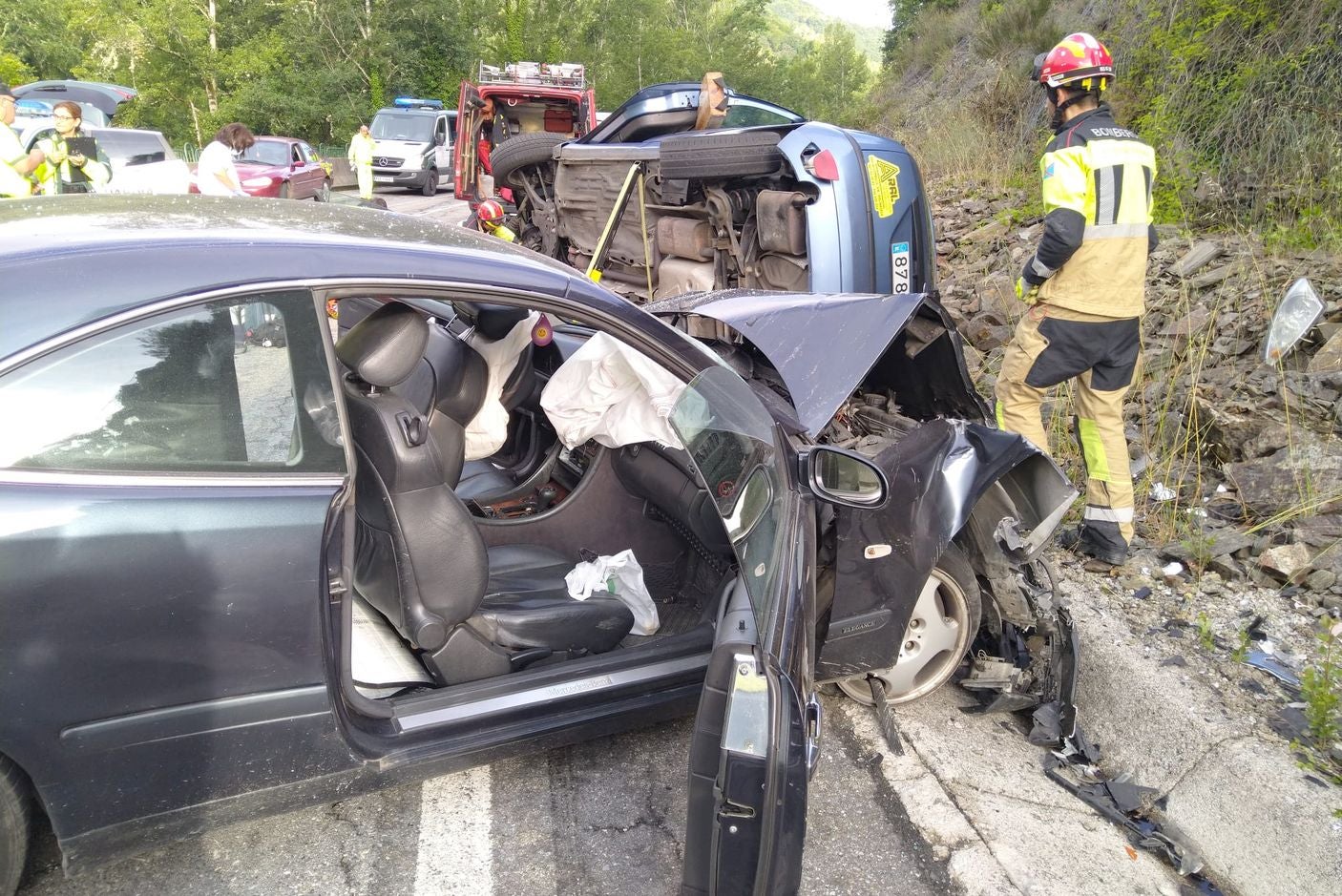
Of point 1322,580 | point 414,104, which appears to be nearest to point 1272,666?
point 1322,580

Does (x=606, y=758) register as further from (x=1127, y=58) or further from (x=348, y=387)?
(x=1127, y=58)

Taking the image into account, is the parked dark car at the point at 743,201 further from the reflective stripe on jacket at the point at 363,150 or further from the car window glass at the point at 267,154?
the reflective stripe on jacket at the point at 363,150

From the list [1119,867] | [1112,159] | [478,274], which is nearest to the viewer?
[478,274]

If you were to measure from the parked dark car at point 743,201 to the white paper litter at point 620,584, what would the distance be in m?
2.37

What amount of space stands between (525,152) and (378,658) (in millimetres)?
6778

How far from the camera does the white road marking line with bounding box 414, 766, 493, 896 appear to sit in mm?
2221

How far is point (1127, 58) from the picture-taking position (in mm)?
8188

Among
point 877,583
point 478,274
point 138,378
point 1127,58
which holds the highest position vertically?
point 1127,58

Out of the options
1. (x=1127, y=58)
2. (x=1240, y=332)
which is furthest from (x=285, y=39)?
(x=1240, y=332)

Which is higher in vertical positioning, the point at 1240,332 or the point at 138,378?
the point at 138,378

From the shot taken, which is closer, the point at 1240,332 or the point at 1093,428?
the point at 1093,428

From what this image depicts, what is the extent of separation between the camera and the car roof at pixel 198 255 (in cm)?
173

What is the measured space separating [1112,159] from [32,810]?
4.09 metres

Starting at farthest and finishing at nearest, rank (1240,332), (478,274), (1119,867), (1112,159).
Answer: (1240,332) → (1112,159) → (1119,867) → (478,274)
